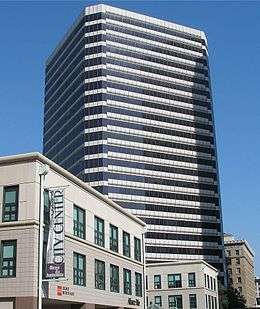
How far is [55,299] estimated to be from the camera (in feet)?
121

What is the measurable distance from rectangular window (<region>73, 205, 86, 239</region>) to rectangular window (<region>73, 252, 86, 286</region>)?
1.53 m

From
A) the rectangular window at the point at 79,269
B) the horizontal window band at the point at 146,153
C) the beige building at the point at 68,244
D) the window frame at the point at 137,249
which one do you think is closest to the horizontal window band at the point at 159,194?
the horizontal window band at the point at 146,153

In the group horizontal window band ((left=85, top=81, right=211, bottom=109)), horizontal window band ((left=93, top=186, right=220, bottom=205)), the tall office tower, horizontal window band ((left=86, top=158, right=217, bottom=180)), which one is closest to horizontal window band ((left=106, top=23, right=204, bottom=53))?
the tall office tower

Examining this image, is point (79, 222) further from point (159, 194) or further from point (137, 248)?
point (159, 194)

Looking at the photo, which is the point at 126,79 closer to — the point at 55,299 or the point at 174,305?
the point at 174,305

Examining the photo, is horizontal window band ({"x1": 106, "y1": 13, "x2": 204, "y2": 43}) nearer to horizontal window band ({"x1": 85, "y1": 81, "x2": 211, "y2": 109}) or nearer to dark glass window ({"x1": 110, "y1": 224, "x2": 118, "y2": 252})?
horizontal window band ({"x1": 85, "y1": 81, "x2": 211, "y2": 109})

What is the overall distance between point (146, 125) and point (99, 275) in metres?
109

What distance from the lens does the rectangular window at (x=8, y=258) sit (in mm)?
34844

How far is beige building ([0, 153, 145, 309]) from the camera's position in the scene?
34562mm

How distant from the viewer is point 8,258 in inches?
1387

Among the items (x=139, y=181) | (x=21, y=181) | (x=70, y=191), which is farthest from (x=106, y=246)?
(x=139, y=181)

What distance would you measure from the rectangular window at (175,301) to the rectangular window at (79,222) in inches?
1992

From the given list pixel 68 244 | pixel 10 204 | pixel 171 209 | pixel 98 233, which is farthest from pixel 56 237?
pixel 171 209

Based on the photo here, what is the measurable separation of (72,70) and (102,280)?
398ft
